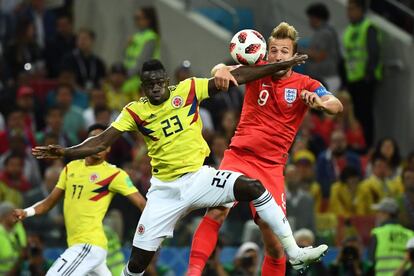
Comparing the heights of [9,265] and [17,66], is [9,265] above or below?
below

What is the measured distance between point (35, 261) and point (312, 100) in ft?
18.6

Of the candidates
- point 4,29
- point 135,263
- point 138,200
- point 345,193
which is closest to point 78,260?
point 138,200

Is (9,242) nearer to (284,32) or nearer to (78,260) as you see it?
(78,260)

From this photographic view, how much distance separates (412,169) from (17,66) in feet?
21.5

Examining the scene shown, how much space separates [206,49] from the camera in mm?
23344

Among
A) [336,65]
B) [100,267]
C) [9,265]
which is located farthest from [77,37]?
[100,267]

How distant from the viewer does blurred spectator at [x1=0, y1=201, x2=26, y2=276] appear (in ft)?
58.5

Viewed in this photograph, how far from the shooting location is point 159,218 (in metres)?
13.6

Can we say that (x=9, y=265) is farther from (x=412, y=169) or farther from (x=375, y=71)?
(x=375, y=71)

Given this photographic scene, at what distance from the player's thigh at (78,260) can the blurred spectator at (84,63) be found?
7.53 meters

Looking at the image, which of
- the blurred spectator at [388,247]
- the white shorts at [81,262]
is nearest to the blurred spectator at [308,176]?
the blurred spectator at [388,247]

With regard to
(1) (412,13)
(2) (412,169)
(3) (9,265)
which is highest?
(1) (412,13)

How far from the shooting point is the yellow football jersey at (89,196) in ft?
49.2

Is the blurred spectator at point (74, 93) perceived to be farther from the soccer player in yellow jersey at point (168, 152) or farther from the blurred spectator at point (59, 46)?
the soccer player in yellow jersey at point (168, 152)
